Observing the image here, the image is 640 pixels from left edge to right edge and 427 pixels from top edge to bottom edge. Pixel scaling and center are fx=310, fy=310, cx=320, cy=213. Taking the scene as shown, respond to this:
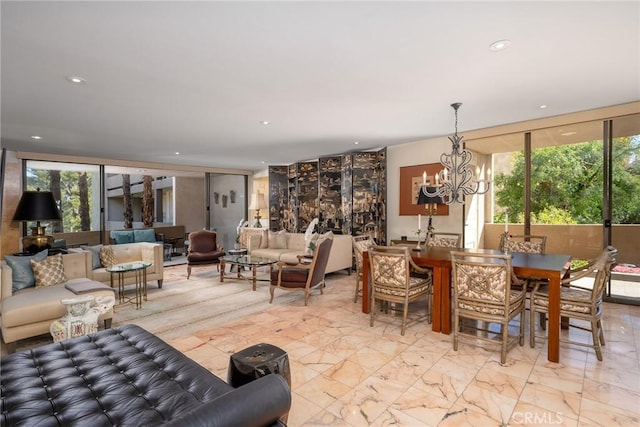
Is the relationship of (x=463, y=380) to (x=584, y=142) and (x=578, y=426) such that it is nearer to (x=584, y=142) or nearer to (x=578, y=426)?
(x=578, y=426)

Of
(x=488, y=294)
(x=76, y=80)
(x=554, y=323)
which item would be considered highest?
(x=76, y=80)

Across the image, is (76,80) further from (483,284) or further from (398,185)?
(398,185)

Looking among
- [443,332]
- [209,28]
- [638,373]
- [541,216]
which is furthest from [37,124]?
[541,216]

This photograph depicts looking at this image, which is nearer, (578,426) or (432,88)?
(578,426)

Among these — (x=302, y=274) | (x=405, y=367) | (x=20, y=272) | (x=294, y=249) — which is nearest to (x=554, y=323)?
(x=405, y=367)

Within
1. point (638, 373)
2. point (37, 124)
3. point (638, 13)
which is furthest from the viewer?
point (37, 124)

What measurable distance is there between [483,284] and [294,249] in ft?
15.1

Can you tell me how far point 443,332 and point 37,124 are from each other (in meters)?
6.16

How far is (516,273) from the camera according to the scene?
2.96 m

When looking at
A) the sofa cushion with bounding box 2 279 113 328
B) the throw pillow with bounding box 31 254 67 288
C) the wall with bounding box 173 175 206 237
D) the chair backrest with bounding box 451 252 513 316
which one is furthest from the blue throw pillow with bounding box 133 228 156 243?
the chair backrest with bounding box 451 252 513 316

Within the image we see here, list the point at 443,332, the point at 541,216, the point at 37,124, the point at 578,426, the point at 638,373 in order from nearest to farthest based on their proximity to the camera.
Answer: the point at 578,426
the point at 638,373
the point at 443,332
the point at 37,124
the point at 541,216

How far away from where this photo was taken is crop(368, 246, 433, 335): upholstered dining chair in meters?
3.35

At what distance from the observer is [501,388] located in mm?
2342

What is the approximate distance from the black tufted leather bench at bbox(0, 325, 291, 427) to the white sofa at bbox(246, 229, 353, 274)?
4034 millimetres
